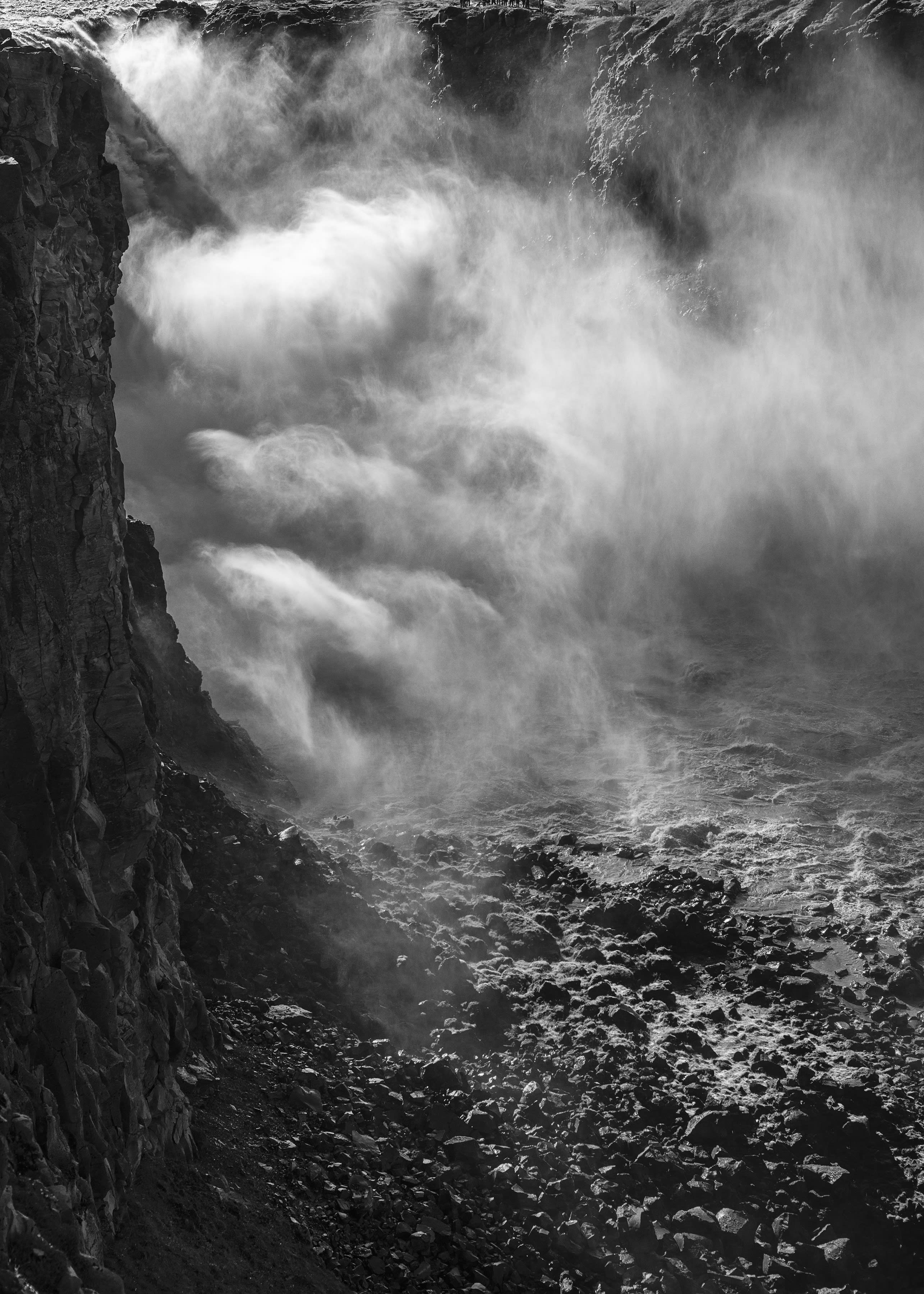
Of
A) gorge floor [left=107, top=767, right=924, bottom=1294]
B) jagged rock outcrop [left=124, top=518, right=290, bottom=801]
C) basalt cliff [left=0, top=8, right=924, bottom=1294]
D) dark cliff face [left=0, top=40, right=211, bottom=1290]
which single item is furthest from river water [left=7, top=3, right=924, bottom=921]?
dark cliff face [left=0, top=40, right=211, bottom=1290]

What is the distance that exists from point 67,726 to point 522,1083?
1833 cm

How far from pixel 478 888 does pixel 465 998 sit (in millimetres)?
6772

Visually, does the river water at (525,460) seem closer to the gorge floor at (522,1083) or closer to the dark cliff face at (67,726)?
the gorge floor at (522,1083)

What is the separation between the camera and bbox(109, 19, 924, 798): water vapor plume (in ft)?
225

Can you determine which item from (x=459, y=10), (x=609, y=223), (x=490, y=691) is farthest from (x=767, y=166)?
(x=490, y=691)

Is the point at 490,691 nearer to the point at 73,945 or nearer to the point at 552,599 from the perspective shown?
the point at 552,599

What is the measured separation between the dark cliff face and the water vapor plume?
113 ft

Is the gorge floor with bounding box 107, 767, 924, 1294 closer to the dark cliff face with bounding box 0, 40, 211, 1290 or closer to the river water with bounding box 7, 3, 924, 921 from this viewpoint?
the dark cliff face with bounding box 0, 40, 211, 1290

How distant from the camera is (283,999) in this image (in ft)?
118

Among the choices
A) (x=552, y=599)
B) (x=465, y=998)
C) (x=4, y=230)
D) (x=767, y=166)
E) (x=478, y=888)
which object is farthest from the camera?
(x=767, y=166)

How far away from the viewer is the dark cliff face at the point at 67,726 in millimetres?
20406

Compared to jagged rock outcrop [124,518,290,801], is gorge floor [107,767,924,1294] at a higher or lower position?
lower

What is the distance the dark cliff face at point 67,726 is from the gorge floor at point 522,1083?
8.00 ft

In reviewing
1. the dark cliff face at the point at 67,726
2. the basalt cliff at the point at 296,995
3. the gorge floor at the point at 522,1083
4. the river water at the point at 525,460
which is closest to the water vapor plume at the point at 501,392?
the river water at the point at 525,460
